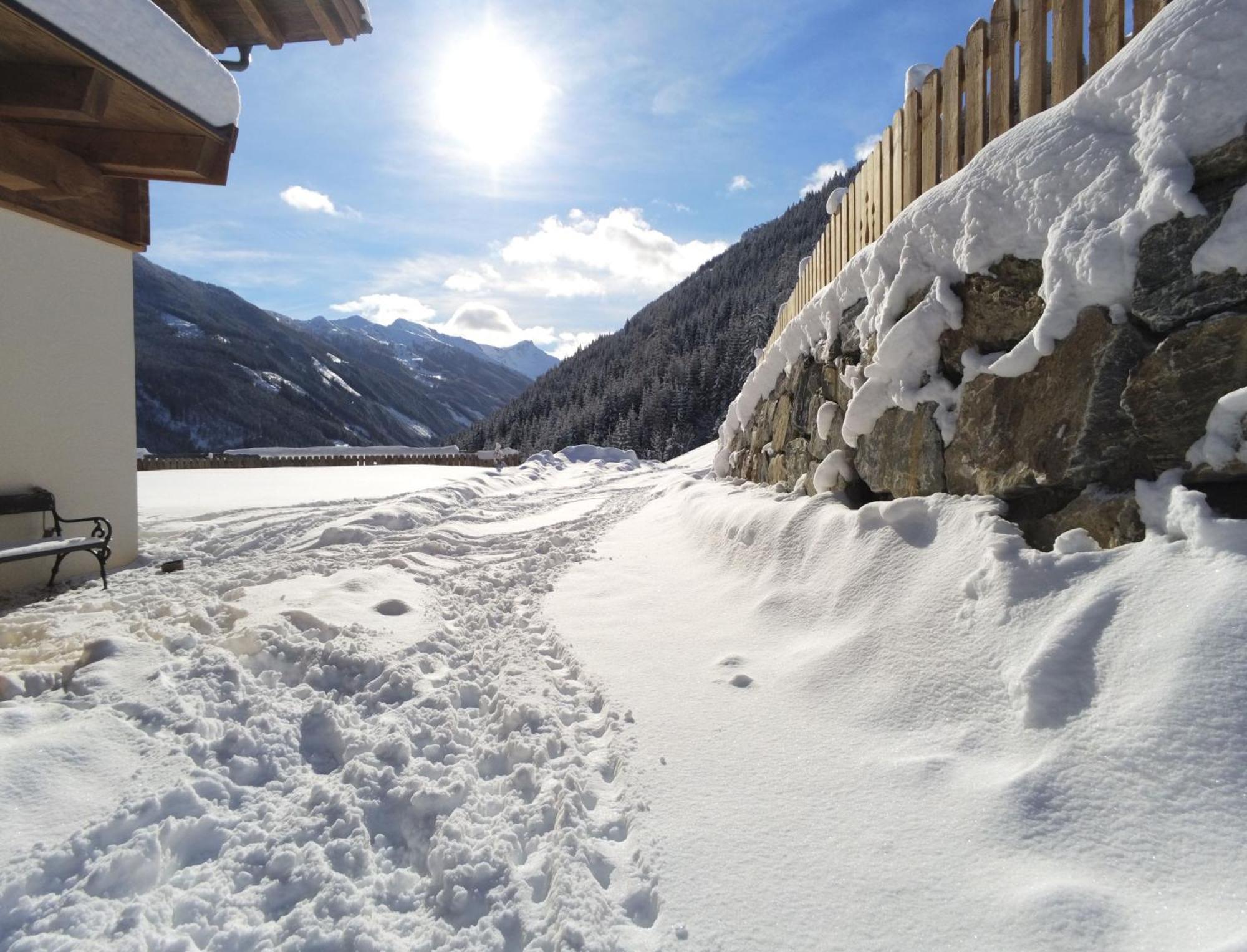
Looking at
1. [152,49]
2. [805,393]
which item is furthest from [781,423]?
[152,49]

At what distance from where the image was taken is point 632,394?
6406 cm

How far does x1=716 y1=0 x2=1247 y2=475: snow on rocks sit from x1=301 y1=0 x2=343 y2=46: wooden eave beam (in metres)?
4.47

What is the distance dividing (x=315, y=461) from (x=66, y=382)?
59.1 ft

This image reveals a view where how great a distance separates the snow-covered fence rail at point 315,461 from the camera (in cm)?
2074

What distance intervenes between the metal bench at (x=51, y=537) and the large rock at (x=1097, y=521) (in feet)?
22.4

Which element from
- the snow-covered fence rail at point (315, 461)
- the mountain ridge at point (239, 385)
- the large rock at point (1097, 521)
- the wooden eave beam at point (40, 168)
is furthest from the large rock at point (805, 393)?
the mountain ridge at point (239, 385)

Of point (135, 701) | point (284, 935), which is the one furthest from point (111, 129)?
A: point (284, 935)

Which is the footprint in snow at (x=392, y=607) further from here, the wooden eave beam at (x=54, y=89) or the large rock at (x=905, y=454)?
the large rock at (x=905, y=454)

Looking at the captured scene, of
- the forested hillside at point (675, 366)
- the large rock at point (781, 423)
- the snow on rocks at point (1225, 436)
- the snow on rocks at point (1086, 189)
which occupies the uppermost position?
the forested hillside at point (675, 366)

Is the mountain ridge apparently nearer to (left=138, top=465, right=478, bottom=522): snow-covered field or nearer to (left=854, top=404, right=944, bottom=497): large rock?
(left=138, top=465, right=478, bottom=522): snow-covered field

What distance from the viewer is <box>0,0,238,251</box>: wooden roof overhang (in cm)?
270

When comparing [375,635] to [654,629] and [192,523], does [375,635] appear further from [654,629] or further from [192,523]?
[192,523]

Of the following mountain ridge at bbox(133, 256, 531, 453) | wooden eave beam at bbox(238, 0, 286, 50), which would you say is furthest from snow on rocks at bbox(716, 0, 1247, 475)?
mountain ridge at bbox(133, 256, 531, 453)

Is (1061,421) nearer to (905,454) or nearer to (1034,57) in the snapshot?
(905,454)
